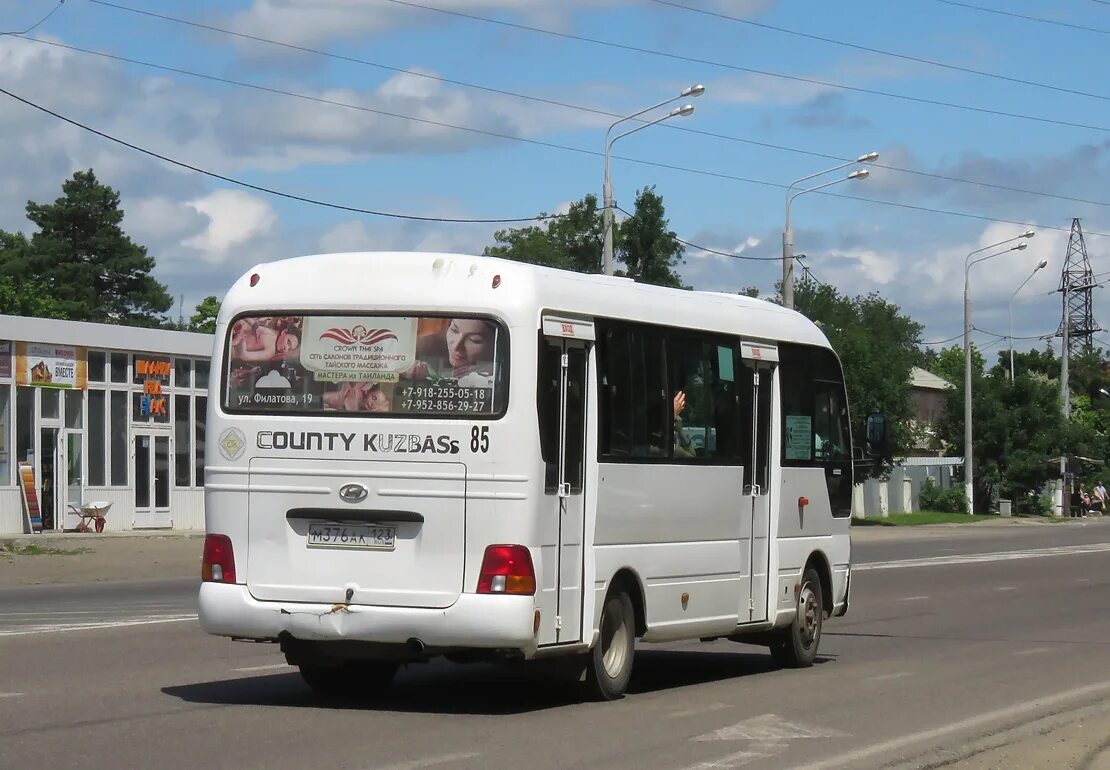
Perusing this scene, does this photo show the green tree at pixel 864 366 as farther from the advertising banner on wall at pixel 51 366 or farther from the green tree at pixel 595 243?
the advertising banner on wall at pixel 51 366

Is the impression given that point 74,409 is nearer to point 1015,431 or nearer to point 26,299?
point 1015,431

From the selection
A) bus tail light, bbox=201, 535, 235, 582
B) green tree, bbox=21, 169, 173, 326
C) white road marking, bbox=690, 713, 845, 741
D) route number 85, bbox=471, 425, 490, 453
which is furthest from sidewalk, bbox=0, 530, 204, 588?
green tree, bbox=21, 169, 173, 326

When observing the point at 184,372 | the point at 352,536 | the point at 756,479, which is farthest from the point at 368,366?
the point at 184,372

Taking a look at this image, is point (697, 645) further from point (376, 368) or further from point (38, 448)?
point (38, 448)

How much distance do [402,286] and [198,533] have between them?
31389mm

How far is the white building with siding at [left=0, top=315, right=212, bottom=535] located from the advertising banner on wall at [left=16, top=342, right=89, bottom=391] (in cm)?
2

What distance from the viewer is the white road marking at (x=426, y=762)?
28.2 feet

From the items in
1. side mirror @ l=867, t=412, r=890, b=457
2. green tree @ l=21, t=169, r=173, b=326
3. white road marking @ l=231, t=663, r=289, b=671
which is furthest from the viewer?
green tree @ l=21, t=169, r=173, b=326

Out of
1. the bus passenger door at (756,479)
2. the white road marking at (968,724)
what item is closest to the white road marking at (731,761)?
the white road marking at (968,724)

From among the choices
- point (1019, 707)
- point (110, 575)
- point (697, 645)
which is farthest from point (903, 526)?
point (1019, 707)

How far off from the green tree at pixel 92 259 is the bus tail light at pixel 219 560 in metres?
86.3

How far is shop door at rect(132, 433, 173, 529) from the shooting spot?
1645 inches

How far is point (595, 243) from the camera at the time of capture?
288ft

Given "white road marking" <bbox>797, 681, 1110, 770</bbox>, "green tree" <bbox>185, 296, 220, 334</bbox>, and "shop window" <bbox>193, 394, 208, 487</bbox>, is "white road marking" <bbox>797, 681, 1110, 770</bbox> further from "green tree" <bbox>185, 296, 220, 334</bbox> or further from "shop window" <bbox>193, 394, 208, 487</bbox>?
"green tree" <bbox>185, 296, 220, 334</bbox>
